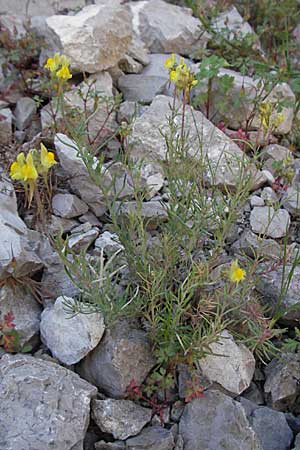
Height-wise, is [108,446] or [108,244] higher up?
[108,244]

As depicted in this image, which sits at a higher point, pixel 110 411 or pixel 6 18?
pixel 6 18

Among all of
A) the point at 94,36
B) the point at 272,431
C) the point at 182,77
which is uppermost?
the point at 182,77

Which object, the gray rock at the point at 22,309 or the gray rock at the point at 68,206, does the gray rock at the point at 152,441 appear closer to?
the gray rock at the point at 22,309

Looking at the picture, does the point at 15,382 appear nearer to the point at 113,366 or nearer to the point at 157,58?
the point at 113,366

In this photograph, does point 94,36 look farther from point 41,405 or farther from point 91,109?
point 41,405

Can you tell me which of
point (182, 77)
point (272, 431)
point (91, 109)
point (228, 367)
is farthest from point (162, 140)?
point (272, 431)

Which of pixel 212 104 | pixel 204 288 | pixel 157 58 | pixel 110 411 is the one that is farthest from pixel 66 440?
pixel 157 58

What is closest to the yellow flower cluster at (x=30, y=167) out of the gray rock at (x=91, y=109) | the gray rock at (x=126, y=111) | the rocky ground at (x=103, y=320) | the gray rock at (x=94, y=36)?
the rocky ground at (x=103, y=320)
